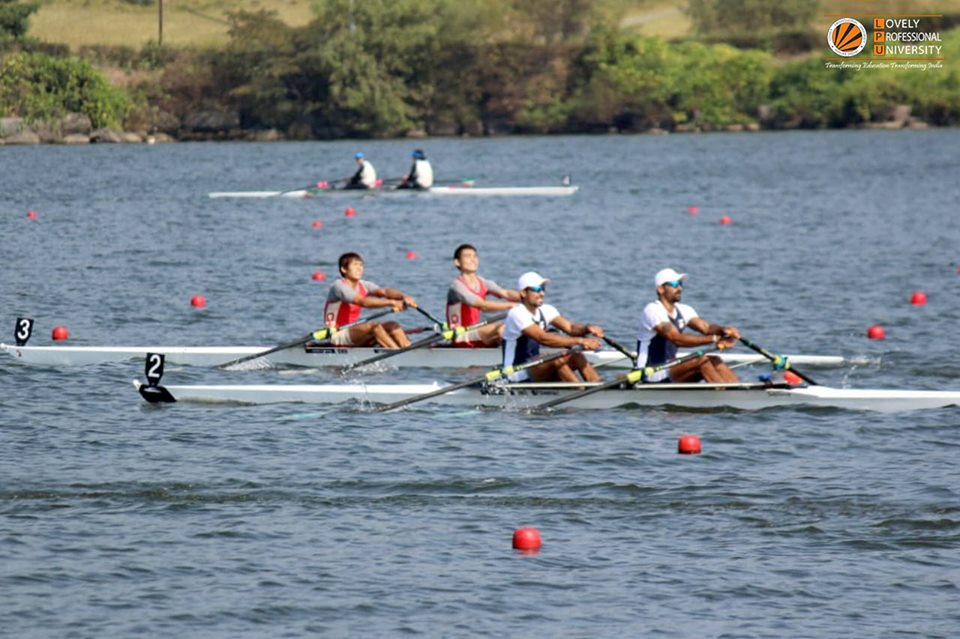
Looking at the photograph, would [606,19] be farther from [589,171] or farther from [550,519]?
[550,519]

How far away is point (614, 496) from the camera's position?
14984 mm

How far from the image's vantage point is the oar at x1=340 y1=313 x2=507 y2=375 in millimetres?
20552

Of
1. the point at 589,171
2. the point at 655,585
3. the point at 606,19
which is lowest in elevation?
the point at 655,585

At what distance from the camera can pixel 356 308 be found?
21.8m

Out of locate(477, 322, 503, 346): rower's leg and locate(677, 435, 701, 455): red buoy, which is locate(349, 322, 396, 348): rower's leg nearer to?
locate(477, 322, 503, 346): rower's leg

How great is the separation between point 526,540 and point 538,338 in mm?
4963

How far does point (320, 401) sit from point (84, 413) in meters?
2.56

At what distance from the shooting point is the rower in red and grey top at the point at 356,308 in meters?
21.5

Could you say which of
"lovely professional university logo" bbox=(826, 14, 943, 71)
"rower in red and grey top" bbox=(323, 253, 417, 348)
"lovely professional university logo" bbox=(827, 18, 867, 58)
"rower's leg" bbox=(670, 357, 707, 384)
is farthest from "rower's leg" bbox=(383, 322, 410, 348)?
"lovely professional university logo" bbox=(826, 14, 943, 71)

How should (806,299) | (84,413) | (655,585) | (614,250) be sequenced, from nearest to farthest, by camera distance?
(655,585) < (84,413) < (806,299) < (614,250)

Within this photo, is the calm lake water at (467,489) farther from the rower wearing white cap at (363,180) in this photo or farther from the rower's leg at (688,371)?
the rower wearing white cap at (363,180)

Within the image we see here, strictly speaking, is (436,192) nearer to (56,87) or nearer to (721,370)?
(721,370)

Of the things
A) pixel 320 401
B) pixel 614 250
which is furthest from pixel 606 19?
pixel 320 401

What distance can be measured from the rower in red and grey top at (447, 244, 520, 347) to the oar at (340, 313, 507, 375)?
13cm
